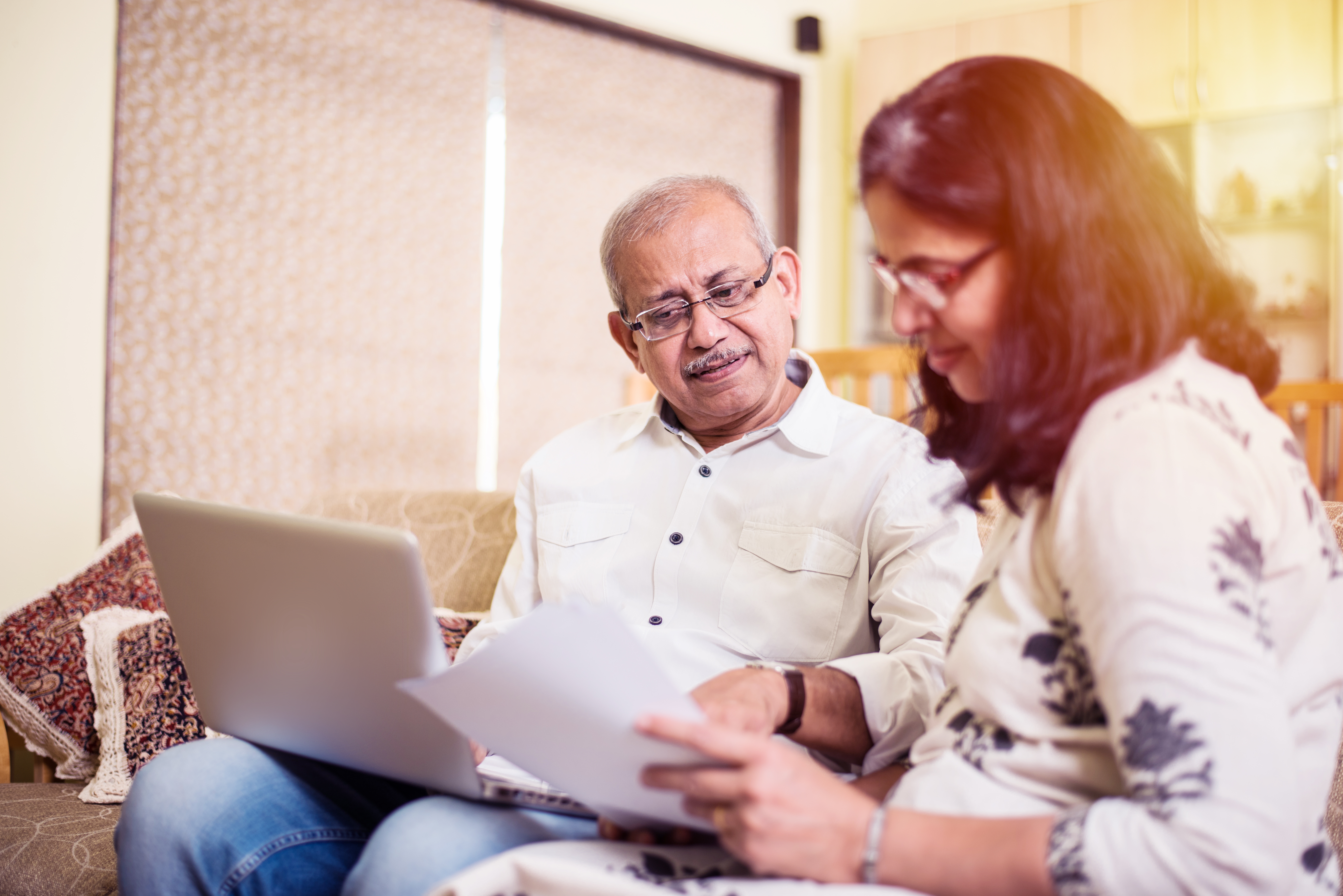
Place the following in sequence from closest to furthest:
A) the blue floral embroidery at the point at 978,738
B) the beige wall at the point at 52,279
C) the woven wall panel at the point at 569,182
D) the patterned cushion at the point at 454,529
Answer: the blue floral embroidery at the point at 978,738
the patterned cushion at the point at 454,529
the beige wall at the point at 52,279
the woven wall panel at the point at 569,182

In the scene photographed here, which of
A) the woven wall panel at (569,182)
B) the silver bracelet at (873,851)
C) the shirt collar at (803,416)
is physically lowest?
the silver bracelet at (873,851)

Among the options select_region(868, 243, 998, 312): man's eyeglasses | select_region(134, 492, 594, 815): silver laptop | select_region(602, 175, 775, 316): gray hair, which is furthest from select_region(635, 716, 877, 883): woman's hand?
select_region(602, 175, 775, 316): gray hair

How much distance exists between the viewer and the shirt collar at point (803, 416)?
1332 mm

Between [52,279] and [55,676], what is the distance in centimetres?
111

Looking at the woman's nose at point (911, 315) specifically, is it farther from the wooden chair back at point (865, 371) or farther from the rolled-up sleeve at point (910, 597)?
the wooden chair back at point (865, 371)

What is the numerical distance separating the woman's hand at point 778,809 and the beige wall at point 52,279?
85.7 inches

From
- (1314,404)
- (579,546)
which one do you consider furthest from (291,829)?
(1314,404)

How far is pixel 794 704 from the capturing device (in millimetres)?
1004

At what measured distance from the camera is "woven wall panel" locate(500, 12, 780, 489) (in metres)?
3.32

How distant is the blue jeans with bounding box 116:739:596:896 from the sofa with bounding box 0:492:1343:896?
0.34 m

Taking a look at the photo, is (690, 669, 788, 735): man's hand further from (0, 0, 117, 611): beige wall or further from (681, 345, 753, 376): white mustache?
(0, 0, 117, 611): beige wall

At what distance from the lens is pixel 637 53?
3602 millimetres

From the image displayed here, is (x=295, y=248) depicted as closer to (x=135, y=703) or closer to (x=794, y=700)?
(x=135, y=703)

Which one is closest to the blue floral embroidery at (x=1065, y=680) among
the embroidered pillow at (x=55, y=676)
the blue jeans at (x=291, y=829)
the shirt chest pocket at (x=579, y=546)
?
the blue jeans at (x=291, y=829)
